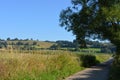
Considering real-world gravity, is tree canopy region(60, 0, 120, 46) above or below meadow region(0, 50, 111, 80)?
above

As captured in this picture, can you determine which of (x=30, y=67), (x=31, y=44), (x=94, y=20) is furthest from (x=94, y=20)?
(x=30, y=67)

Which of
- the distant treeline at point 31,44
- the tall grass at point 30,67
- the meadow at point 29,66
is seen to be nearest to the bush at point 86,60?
the distant treeline at point 31,44

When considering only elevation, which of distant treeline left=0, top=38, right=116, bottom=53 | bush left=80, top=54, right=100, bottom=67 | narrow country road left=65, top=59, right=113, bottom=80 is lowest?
narrow country road left=65, top=59, right=113, bottom=80

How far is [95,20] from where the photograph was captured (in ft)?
167

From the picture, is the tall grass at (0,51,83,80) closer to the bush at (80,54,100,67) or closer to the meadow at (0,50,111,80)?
the meadow at (0,50,111,80)

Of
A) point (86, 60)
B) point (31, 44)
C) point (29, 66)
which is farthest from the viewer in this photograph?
point (86, 60)

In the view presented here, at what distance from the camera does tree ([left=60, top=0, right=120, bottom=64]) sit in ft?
162

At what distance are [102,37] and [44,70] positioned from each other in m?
31.1

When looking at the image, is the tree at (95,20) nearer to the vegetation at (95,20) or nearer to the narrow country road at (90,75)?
the vegetation at (95,20)

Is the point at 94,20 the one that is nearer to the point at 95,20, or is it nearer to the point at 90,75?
the point at 95,20

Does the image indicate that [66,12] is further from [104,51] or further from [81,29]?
[104,51]

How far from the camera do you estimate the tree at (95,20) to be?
49.3 m

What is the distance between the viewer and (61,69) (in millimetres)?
28891

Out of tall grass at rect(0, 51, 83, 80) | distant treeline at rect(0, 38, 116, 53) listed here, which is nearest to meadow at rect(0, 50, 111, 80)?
tall grass at rect(0, 51, 83, 80)
